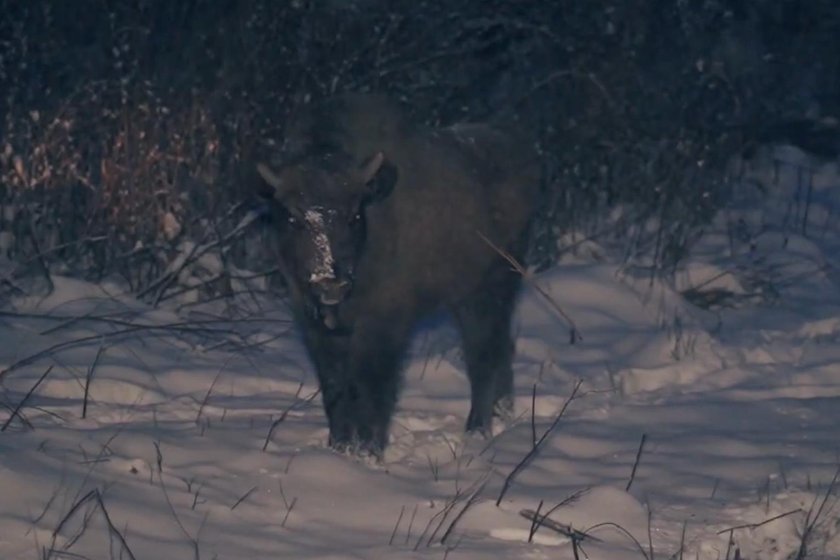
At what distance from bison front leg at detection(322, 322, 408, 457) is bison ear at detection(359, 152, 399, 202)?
0.57 meters

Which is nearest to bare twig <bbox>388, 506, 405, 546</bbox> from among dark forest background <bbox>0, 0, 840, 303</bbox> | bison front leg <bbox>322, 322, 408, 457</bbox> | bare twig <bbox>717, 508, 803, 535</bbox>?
bison front leg <bbox>322, 322, 408, 457</bbox>

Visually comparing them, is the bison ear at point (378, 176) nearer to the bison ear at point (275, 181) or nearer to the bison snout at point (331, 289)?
the bison ear at point (275, 181)

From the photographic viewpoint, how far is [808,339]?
8773 millimetres

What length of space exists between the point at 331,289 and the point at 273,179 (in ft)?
1.76

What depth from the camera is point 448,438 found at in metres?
6.63

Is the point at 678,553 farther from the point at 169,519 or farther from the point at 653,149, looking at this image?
the point at 653,149

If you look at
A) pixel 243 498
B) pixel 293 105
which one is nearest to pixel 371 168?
pixel 243 498

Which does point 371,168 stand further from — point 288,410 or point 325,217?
point 288,410

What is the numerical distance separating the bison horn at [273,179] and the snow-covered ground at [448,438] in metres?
0.97

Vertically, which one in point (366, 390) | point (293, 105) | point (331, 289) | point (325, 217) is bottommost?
point (366, 390)

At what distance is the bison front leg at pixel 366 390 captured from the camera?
6262 millimetres

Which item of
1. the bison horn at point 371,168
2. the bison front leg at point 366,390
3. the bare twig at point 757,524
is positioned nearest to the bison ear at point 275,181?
the bison horn at point 371,168

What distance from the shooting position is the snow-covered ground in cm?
509

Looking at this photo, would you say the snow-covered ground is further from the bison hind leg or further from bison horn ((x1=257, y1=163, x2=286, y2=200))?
bison horn ((x1=257, y1=163, x2=286, y2=200))
